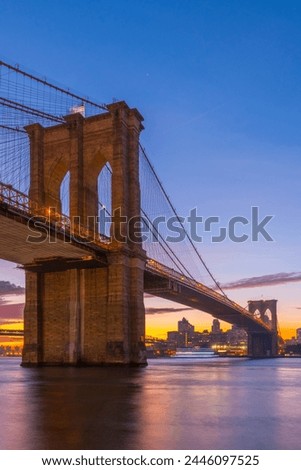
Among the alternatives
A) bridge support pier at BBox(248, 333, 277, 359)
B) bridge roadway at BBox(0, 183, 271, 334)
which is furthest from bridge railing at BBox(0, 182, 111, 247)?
bridge support pier at BBox(248, 333, 277, 359)

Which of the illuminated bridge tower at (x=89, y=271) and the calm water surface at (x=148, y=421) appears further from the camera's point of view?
the illuminated bridge tower at (x=89, y=271)

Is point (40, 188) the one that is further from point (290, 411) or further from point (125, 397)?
point (290, 411)

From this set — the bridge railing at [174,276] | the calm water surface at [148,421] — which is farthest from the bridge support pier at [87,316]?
the calm water surface at [148,421]

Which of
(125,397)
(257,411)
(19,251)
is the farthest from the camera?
(19,251)

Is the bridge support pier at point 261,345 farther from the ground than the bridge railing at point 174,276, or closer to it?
closer to it

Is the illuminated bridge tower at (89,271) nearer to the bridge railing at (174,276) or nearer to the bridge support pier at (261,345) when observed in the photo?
the bridge railing at (174,276)

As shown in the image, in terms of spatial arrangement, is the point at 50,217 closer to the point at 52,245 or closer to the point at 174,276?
the point at 52,245

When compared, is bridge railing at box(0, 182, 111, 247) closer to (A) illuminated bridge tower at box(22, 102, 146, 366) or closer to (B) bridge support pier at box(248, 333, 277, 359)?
(A) illuminated bridge tower at box(22, 102, 146, 366)
